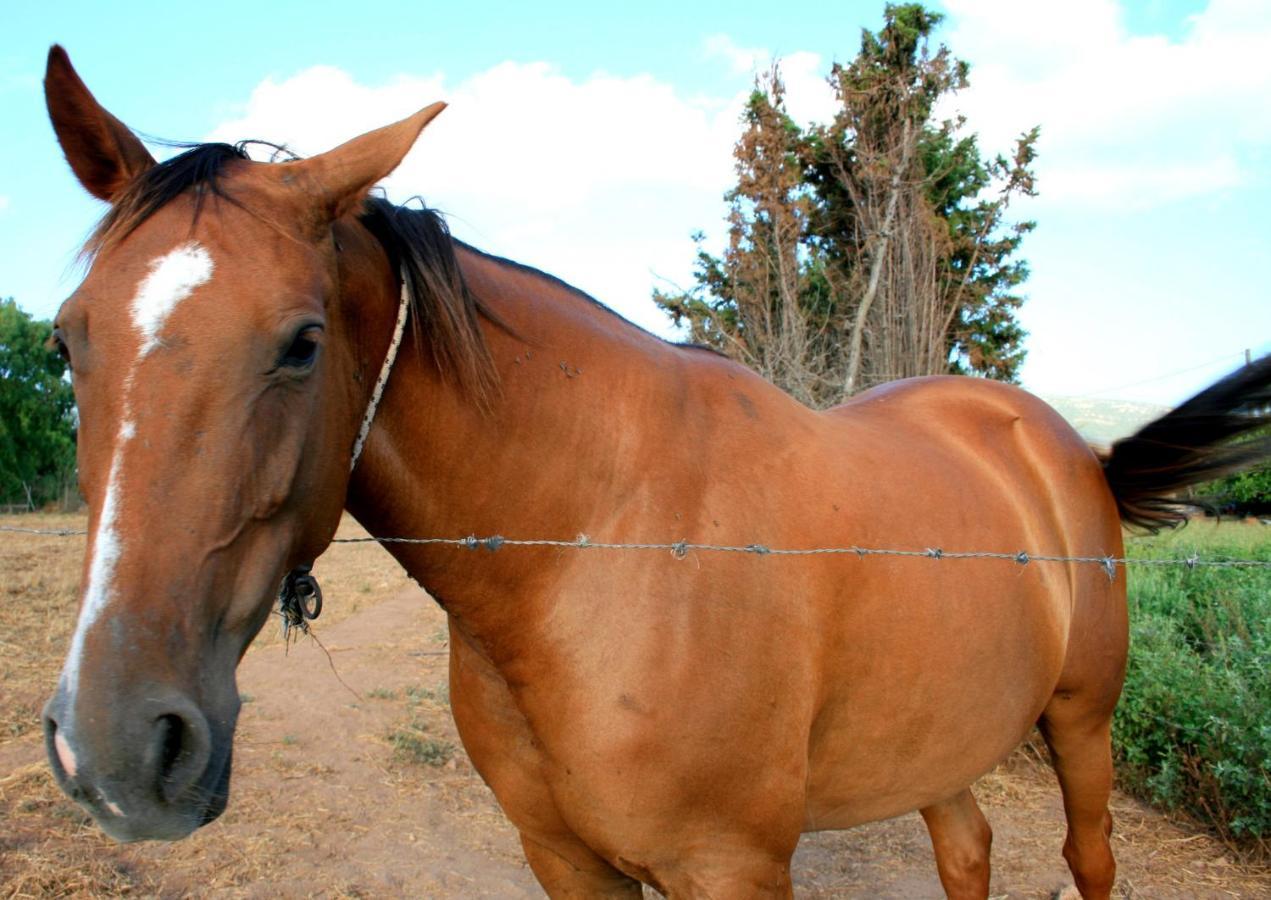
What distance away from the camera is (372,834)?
4.52 meters

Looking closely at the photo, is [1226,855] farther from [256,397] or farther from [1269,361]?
[256,397]

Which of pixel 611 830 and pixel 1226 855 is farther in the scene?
pixel 1226 855

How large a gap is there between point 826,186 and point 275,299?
37.6 ft

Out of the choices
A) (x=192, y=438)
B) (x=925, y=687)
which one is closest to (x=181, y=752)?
(x=192, y=438)

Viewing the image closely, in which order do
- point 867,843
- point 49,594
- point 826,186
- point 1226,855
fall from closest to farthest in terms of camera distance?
1. point 1226,855
2. point 867,843
3. point 49,594
4. point 826,186

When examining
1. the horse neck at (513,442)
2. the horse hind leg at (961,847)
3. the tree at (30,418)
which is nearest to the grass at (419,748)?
the horse hind leg at (961,847)

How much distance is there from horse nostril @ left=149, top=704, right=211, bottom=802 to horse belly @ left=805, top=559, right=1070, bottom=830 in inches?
57.2

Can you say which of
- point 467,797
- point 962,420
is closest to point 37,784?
point 467,797

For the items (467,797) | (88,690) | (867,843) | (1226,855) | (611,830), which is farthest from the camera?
(467,797)

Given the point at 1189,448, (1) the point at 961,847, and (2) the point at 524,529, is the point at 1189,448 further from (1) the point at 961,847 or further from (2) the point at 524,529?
(2) the point at 524,529

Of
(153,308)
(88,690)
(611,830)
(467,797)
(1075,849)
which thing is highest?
(153,308)

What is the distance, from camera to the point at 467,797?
508 cm

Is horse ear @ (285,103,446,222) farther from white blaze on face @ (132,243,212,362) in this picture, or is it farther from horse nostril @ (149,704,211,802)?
horse nostril @ (149,704,211,802)

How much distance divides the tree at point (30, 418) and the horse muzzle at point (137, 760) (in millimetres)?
31049
